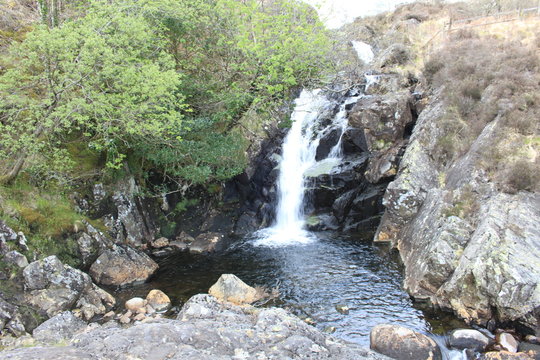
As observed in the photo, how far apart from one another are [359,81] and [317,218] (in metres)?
9.64

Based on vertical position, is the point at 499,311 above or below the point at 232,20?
below

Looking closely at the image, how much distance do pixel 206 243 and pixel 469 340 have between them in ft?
36.3

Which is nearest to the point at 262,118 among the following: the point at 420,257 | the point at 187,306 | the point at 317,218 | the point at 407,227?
the point at 317,218

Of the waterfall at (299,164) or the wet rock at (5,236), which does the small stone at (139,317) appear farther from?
the waterfall at (299,164)

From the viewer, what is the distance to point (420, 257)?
444 inches

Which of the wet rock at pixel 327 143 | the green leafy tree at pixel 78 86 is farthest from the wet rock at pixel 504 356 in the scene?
the wet rock at pixel 327 143

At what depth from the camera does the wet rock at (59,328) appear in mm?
8500

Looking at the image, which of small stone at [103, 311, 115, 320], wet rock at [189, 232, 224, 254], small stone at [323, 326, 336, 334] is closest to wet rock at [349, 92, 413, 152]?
wet rock at [189, 232, 224, 254]

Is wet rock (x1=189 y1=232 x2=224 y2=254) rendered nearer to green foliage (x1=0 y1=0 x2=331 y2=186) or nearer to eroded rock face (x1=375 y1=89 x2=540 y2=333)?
green foliage (x1=0 y1=0 x2=331 y2=186)

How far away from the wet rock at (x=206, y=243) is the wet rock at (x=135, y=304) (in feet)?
16.4

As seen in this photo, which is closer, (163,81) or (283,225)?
(163,81)

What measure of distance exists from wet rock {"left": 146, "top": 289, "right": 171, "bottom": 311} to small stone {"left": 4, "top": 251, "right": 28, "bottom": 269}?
3721mm

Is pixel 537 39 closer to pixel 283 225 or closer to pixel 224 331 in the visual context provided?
pixel 283 225

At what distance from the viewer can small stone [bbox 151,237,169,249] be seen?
632 inches
